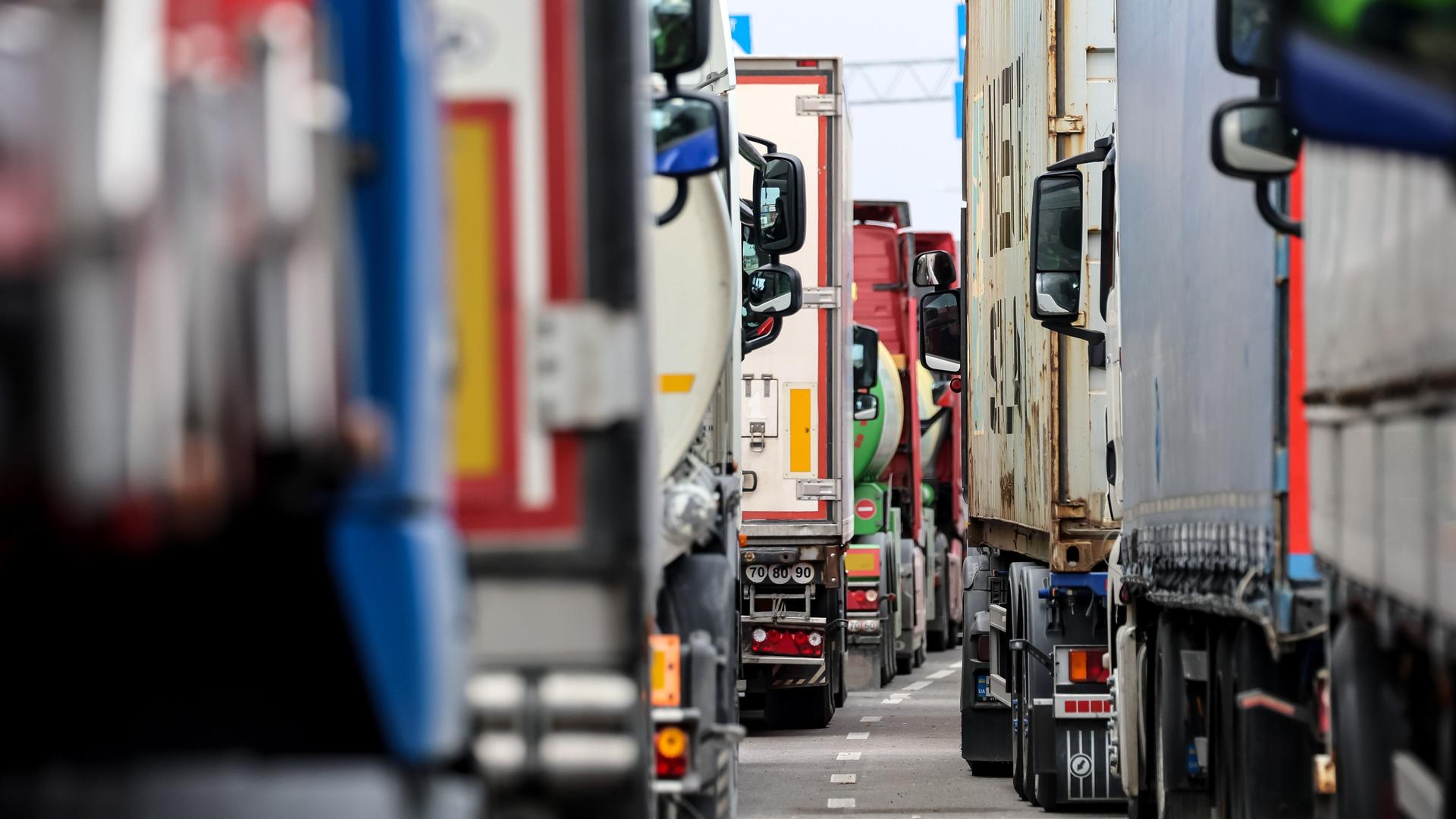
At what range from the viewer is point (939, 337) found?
18.5 meters

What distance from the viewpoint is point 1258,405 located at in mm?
7102

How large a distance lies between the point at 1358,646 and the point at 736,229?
5111mm

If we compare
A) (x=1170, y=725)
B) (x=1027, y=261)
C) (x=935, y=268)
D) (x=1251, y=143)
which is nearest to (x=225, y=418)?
(x=1251, y=143)

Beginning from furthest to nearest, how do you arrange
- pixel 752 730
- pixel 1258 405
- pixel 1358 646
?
pixel 752 730
pixel 1258 405
pixel 1358 646

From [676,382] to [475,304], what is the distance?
163 inches

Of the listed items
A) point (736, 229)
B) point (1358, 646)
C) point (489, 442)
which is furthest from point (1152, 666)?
point (489, 442)

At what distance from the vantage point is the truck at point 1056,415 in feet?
41.0

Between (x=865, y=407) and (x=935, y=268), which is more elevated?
(x=935, y=268)

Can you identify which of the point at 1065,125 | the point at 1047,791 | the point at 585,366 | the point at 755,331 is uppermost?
the point at 1065,125

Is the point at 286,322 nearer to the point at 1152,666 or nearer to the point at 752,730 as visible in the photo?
the point at 1152,666

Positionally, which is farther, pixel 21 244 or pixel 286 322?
pixel 286 322

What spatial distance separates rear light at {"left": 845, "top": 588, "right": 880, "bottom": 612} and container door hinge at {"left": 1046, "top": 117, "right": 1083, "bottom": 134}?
28.8 ft

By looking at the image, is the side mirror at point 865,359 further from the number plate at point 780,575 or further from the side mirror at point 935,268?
the number plate at point 780,575

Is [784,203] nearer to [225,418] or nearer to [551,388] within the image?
[551,388]
